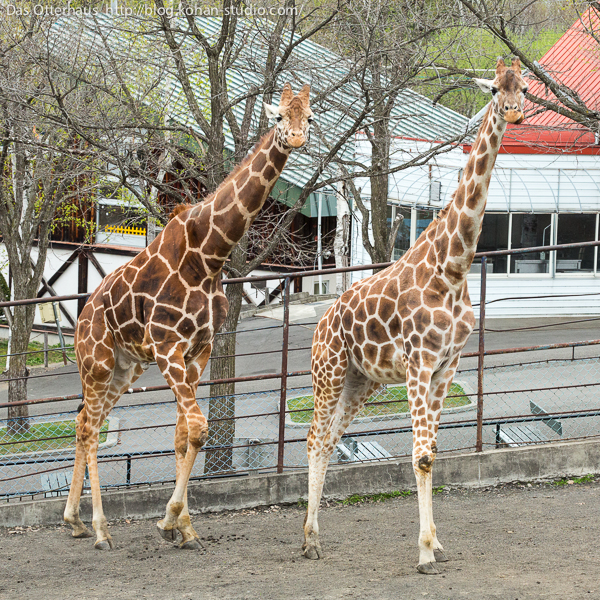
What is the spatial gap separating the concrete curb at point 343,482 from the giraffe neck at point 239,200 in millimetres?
2222

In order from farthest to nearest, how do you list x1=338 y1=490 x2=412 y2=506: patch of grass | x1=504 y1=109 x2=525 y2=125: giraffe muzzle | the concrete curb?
1. x1=338 y1=490 x2=412 y2=506: patch of grass
2. the concrete curb
3. x1=504 y1=109 x2=525 y2=125: giraffe muzzle

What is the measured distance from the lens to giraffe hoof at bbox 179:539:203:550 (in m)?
5.80

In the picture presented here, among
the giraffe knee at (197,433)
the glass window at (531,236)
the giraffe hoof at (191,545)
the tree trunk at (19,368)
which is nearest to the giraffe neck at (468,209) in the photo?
the giraffe knee at (197,433)

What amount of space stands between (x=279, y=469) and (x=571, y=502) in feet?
8.16

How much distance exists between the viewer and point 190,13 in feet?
25.5

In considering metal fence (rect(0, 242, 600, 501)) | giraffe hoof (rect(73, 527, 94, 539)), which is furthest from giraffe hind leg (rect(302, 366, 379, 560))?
giraffe hoof (rect(73, 527, 94, 539))

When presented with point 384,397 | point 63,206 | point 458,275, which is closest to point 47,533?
point 458,275

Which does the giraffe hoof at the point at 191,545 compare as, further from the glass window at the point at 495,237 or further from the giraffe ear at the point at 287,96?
the glass window at the point at 495,237

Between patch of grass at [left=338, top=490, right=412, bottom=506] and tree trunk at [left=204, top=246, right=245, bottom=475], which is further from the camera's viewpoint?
tree trunk at [left=204, top=246, right=245, bottom=475]

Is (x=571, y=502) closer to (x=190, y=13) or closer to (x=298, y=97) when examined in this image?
(x=298, y=97)

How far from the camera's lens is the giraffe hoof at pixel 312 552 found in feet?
18.7

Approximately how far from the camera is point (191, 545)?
5.81 m

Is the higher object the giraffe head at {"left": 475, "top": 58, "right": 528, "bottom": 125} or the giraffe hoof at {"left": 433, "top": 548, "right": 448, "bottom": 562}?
the giraffe head at {"left": 475, "top": 58, "right": 528, "bottom": 125}

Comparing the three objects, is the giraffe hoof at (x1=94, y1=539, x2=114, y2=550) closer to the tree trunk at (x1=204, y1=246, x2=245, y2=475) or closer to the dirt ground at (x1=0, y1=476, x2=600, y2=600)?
the dirt ground at (x1=0, y1=476, x2=600, y2=600)
